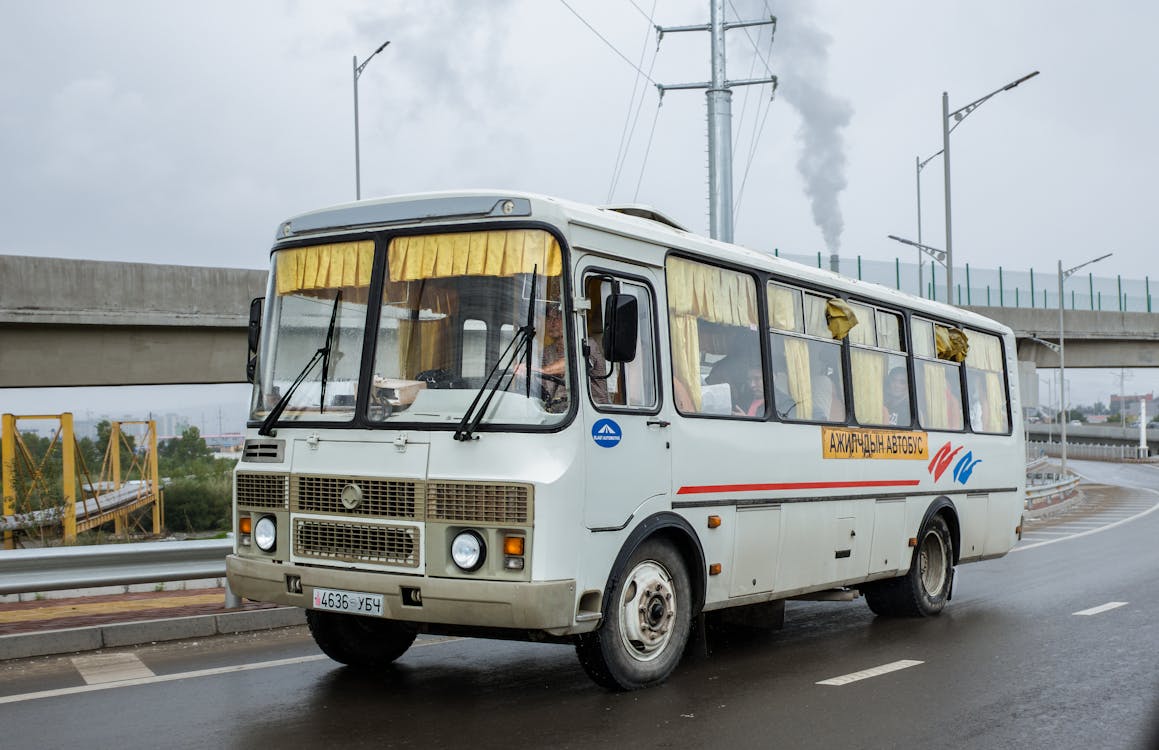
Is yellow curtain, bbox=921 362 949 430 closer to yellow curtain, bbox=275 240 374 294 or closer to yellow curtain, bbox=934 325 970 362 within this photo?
yellow curtain, bbox=934 325 970 362

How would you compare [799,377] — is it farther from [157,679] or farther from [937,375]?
[157,679]

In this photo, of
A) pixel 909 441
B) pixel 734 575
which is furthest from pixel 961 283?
pixel 734 575

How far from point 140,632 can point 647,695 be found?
4.11 m

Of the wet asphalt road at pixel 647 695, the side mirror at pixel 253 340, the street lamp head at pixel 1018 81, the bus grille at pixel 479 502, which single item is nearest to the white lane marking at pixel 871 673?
the wet asphalt road at pixel 647 695

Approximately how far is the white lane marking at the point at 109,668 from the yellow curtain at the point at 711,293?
4187 mm

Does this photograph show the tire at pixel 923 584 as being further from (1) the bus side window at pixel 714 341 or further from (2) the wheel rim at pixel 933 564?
(1) the bus side window at pixel 714 341

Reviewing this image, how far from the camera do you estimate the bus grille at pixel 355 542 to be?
22.6 feet

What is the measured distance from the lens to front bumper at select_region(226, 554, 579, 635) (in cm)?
658

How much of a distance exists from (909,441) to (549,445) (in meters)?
5.31

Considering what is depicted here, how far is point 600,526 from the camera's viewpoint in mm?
7055

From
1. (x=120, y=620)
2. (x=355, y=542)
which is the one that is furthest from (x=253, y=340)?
(x=120, y=620)

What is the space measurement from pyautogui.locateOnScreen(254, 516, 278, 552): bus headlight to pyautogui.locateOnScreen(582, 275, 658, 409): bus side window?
208 centimetres

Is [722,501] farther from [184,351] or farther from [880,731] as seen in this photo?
[184,351]

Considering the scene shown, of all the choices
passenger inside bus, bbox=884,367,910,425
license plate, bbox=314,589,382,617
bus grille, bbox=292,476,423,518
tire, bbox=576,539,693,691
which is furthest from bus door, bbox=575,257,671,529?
passenger inside bus, bbox=884,367,910,425
